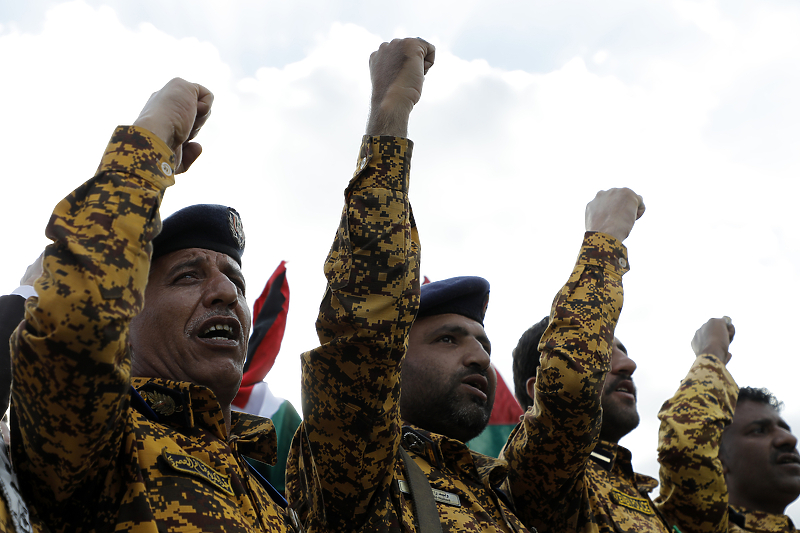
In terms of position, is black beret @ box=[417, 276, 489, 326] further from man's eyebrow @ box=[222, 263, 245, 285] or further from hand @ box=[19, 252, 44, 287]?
hand @ box=[19, 252, 44, 287]

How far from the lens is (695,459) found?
4.15 meters

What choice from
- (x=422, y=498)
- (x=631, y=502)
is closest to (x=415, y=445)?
(x=422, y=498)

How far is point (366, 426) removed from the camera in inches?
89.5

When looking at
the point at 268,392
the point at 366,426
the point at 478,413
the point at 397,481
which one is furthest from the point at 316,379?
the point at 268,392

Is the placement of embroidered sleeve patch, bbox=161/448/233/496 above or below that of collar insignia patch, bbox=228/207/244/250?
below

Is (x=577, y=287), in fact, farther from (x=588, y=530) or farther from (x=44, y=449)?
(x=44, y=449)

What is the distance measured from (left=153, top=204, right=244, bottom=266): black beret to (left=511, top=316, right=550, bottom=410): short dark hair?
234 centimetres

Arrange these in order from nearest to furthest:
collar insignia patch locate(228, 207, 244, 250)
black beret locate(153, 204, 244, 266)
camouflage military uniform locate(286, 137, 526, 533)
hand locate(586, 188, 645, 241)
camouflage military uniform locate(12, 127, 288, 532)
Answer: camouflage military uniform locate(12, 127, 288, 532)
camouflage military uniform locate(286, 137, 526, 533)
black beret locate(153, 204, 244, 266)
collar insignia patch locate(228, 207, 244, 250)
hand locate(586, 188, 645, 241)

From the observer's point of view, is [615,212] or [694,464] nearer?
[615,212]

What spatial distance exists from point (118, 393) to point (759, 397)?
573cm

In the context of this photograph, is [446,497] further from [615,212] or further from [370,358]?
[615,212]

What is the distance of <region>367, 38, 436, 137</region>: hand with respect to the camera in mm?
2422

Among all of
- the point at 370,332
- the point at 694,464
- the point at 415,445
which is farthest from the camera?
the point at 694,464

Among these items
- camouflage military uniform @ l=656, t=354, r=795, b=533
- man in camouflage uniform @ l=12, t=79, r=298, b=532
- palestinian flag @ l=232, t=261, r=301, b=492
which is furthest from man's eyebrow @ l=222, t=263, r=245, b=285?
palestinian flag @ l=232, t=261, r=301, b=492
